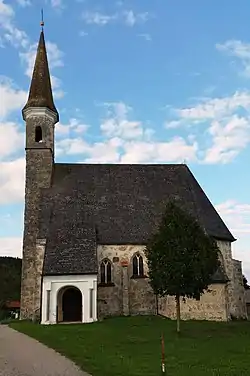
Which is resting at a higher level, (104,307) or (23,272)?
(23,272)

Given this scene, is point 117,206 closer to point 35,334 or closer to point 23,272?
point 23,272

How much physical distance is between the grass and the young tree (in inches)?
92.4

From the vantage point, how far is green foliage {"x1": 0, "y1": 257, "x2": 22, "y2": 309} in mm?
72694

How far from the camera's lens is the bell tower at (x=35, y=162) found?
34.7m

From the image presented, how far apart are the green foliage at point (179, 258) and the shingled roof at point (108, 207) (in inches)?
323

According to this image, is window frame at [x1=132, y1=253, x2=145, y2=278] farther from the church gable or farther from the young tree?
the young tree

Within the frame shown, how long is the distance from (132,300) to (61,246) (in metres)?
6.42

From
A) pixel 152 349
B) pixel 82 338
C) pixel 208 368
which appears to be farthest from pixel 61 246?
pixel 208 368

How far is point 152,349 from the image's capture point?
18.2m

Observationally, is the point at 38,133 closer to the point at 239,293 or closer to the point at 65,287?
the point at 65,287

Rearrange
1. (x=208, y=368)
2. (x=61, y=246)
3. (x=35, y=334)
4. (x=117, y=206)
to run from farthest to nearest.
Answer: (x=117, y=206) < (x=61, y=246) < (x=35, y=334) < (x=208, y=368)

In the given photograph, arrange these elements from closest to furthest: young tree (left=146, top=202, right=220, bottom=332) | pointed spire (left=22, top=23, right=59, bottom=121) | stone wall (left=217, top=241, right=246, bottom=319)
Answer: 1. young tree (left=146, top=202, right=220, bottom=332)
2. stone wall (left=217, top=241, right=246, bottom=319)
3. pointed spire (left=22, top=23, right=59, bottom=121)

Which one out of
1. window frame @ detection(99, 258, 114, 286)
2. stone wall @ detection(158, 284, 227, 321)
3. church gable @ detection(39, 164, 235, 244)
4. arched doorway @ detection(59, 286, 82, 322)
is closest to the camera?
stone wall @ detection(158, 284, 227, 321)

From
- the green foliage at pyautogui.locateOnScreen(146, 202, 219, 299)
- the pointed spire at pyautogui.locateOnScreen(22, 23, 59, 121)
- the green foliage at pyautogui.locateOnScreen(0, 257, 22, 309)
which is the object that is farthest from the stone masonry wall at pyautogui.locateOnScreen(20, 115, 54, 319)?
the green foliage at pyautogui.locateOnScreen(0, 257, 22, 309)
